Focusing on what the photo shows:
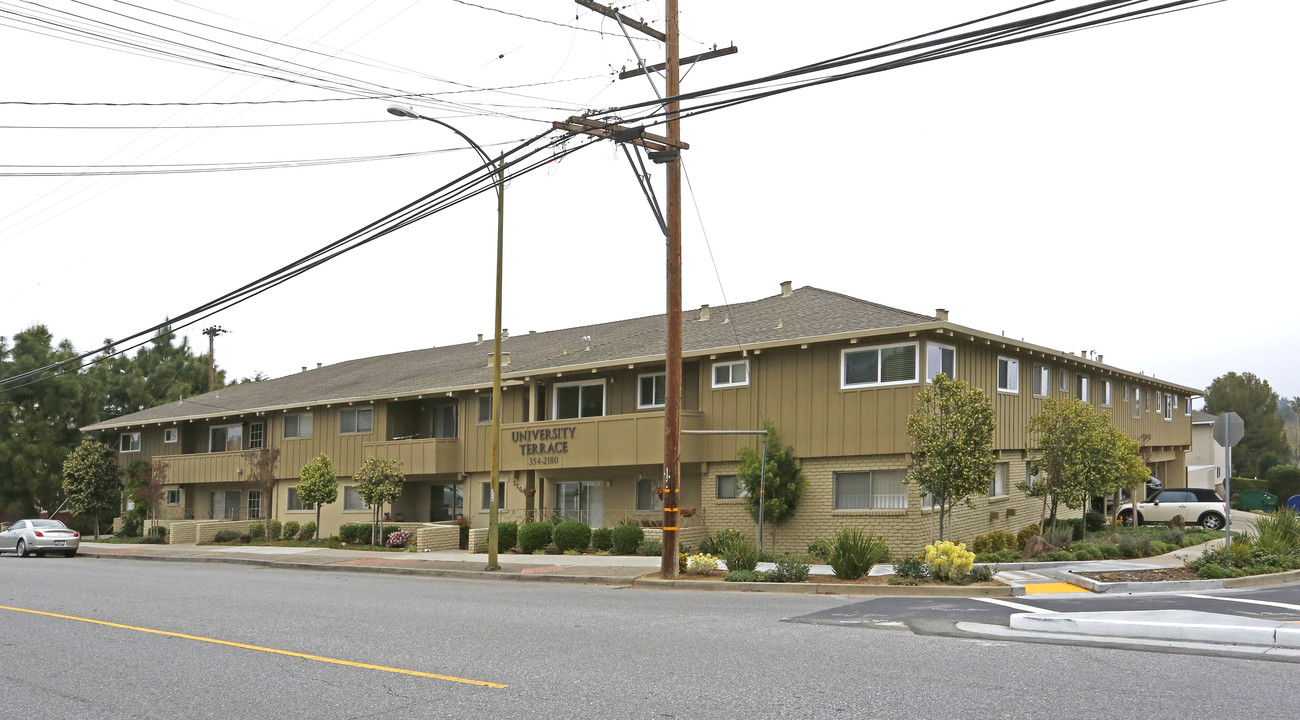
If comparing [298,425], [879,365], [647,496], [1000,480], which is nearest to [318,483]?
[298,425]

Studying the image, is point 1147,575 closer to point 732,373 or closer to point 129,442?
point 732,373

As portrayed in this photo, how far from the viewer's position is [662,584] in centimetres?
1988

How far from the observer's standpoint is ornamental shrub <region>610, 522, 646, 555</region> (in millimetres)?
26844

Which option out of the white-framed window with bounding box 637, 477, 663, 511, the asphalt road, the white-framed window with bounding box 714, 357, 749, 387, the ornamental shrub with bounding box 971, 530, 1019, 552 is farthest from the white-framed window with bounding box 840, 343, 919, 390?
the asphalt road

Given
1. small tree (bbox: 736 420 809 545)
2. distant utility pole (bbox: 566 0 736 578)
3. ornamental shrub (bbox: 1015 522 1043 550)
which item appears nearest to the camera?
distant utility pole (bbox: 566 0 736 578)

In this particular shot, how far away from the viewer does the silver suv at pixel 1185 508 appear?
31.9 metres

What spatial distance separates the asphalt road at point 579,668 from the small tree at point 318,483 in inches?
805

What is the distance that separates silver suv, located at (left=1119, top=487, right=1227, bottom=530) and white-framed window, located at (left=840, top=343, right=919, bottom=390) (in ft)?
41.5

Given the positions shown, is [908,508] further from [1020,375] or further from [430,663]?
[430,663]

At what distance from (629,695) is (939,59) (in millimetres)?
9554

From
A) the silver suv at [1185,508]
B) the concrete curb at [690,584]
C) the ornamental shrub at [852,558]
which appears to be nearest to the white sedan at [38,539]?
the concrete curb at [690,584]

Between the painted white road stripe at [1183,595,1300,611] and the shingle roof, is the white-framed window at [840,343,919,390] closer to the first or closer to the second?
the shingle roof

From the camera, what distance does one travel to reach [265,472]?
3975 cm

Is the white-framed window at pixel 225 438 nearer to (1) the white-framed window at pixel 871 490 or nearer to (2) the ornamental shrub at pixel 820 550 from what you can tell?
(1) the white-framed window at pixel 871 490
